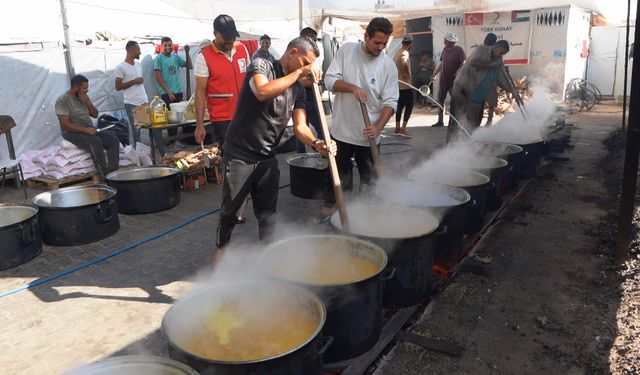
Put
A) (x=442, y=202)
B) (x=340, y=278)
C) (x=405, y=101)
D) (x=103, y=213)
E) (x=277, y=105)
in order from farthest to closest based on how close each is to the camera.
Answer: (x=405, y=101) → (x=103, y=213) → (x=442, y=202) → (x=277, y=105) → (x=340, y=278)

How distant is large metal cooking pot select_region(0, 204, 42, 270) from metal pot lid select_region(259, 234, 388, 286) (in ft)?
8.57

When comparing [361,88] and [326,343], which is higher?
[361,88]

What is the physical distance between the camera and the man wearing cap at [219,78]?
4.80m

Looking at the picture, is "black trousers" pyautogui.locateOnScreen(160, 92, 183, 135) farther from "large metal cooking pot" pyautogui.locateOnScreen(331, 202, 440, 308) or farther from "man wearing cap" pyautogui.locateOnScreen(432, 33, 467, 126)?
"large metal cooking pot" pyautogui.locateOnScreen(331, 202, 440, 308)

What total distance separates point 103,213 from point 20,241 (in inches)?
29.6

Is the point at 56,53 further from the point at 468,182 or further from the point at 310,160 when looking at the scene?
the point at 468,182

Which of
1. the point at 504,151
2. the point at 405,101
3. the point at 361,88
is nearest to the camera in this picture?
the point at 361,88

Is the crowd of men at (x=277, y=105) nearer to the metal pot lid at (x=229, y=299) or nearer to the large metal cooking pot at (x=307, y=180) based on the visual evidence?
the large metal cooking pot at (x=307, y=180)

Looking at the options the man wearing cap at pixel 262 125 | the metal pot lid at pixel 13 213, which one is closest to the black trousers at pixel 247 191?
the man wearing cap at pixel 262 125

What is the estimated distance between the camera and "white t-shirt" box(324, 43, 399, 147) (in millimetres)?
4047

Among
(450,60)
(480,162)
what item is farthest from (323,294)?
(450,60)

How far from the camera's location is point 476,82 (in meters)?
6.80

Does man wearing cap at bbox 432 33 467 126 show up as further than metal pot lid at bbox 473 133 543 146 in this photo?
Yes

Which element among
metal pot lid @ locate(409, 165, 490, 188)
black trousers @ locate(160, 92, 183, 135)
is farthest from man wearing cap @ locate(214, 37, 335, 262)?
black trousers @ locate(160, 92, 183, 135)
